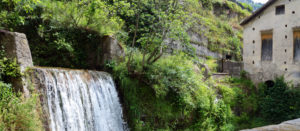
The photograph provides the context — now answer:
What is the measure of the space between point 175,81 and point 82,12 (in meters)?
5.49

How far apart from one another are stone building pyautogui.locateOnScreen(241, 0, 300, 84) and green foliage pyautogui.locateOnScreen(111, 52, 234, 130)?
8.06 m

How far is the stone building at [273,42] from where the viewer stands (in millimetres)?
14617

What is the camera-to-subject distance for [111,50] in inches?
380

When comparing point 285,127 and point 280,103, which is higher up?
point 285,127

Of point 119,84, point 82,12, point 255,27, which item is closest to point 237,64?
point 255,27

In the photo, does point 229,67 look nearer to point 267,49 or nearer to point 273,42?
point 267,49

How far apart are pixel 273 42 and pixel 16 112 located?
635 inches

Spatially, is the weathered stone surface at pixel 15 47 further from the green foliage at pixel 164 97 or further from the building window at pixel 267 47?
the building window at pixel 267 47

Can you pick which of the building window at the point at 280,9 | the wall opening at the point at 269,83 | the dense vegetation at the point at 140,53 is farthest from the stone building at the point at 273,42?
the dense vegetation at the point at 140,53

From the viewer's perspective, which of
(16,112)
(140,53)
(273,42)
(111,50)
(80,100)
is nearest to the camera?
(16,112)

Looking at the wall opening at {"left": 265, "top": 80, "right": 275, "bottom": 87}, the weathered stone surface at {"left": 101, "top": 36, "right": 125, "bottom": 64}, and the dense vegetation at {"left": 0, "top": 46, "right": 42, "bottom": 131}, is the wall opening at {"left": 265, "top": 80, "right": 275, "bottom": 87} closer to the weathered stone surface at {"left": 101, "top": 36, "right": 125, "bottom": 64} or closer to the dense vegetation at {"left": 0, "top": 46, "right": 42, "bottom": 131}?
the weathered stone surface at {"left": 101, "top": 36, "right": 125, "bottom": 64}

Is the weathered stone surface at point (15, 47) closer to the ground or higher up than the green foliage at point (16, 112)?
higher up

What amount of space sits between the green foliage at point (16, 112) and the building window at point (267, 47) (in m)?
15.6

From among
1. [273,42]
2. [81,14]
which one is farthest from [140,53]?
[273,42]
